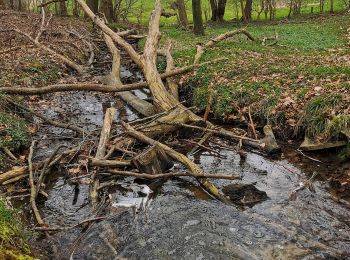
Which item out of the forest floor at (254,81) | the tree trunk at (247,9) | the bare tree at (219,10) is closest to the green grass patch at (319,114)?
the forest floor at (254,81)

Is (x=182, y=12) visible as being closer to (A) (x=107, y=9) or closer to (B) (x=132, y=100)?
(A) (x=107, y=9)

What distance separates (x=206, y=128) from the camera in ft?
30.0

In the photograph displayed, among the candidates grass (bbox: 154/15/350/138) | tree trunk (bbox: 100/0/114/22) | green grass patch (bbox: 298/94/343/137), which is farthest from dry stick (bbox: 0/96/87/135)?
tree trunk (bbox: 100/0/114/22)

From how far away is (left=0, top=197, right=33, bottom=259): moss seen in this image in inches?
153

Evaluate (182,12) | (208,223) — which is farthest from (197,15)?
(208,223)

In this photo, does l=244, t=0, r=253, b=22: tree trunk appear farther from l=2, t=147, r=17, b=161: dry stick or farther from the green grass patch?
l=2, t=147, r=17, b=161: dry stick

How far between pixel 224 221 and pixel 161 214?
38.9 inches

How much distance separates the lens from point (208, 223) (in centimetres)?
623

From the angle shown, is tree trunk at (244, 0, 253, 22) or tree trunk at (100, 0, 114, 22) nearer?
tree trunk at (100, 0, 114, 22)

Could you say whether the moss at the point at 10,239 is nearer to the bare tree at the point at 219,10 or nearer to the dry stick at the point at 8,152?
the dry stick at the point at 8,152

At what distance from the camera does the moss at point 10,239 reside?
389 centimetres

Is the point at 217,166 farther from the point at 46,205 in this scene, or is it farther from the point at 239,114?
the point at 46,205

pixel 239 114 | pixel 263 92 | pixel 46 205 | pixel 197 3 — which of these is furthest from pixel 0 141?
pixel 197 3

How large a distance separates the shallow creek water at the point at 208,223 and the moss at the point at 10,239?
1.10 meters
